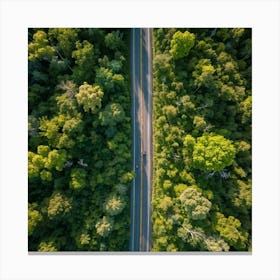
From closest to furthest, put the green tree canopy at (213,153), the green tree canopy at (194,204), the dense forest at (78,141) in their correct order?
the green tree canopy at (194,204) → the green tree canopy at (213,153) → the dense forest at (78,141)

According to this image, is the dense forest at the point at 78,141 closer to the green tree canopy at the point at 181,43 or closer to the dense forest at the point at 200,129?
the dense forest at the point at 200,129

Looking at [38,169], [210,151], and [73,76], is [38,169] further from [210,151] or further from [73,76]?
[210,151]

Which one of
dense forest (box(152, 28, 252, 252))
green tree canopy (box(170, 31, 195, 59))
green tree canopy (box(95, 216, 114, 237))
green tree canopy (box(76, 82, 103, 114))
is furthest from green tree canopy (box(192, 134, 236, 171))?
green tree canopy (box(76, 82, 103, 114))

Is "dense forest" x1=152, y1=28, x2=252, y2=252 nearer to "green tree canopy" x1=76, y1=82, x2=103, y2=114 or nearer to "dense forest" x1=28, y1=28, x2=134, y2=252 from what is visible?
"dense forest" x1=28, y1=28, x2=134, y2=252

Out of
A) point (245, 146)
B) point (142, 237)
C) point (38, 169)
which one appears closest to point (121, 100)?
point (38, 169)

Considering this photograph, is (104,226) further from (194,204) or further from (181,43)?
(181,43)

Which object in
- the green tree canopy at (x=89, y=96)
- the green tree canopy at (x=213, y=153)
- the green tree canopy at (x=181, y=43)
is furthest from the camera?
the green tree canopy at (x=89, y=96)

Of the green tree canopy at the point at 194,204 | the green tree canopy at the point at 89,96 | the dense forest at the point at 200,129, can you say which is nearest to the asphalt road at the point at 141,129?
the dense forest at the point at 200,129
